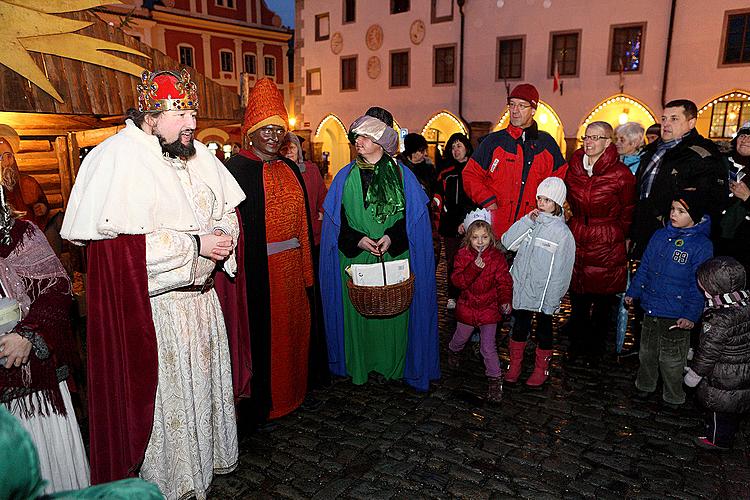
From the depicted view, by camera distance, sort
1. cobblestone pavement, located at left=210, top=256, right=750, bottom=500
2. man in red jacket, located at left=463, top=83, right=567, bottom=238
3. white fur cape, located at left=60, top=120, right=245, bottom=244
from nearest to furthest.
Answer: white fur cape, located at left=60, top=120, right=245, bottom=244, cobblestone pavement, located at left=210, top=256, right=750, bottom=500, man in red jacket, located at left=463, top=83, right=567, bottom=238

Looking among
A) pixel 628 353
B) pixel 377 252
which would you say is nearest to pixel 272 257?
pixel 377 252

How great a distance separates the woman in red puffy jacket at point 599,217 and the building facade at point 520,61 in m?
12.8

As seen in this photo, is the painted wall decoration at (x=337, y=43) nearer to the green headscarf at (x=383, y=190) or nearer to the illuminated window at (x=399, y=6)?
the illuminated window at (x=399, y=6)

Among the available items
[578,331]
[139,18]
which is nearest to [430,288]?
[578,331]

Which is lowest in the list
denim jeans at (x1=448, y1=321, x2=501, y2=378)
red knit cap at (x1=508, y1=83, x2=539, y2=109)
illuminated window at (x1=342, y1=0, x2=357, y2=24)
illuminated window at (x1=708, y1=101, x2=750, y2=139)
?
denim jeans at (x1=448, y1=321, x2=501, y2=378)

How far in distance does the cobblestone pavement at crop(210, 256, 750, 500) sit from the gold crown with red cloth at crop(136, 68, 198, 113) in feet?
8.09

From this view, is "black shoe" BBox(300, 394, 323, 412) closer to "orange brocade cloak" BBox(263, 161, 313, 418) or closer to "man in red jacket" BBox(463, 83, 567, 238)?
"orange brocade cloak" BBox(263, 161, 313, 418)

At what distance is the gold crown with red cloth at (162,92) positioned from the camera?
279cm

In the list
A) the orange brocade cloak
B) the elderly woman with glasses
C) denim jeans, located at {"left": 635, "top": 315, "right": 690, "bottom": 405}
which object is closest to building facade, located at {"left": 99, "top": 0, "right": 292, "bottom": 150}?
the elderly woman with glasses

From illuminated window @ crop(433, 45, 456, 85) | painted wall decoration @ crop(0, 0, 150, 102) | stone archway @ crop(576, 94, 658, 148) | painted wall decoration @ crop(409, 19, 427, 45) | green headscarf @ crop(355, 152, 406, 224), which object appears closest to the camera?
green headscarf @ crop(355, 152, 406, 224)

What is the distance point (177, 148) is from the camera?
2.94 metres

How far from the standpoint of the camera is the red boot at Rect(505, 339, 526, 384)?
492 cm

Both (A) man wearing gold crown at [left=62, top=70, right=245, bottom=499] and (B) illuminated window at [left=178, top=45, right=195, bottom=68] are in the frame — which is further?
(B) illuminated window at [left=178, top=45, right=195, bottom=68]

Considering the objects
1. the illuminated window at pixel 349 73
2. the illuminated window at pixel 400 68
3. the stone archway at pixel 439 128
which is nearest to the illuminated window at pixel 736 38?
the stone archway at pixel 439 128
